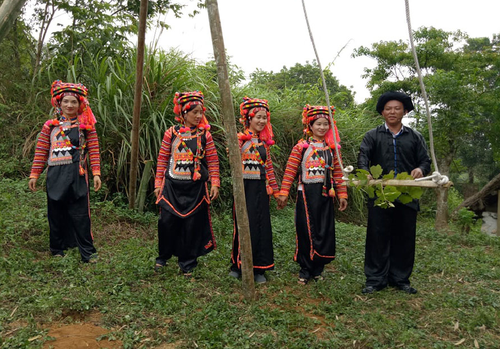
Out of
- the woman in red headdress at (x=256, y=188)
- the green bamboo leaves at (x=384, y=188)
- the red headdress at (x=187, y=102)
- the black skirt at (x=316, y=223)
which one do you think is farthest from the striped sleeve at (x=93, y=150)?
the green bamboo leaves at (x=384, y=188)

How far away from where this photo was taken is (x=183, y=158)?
382cm

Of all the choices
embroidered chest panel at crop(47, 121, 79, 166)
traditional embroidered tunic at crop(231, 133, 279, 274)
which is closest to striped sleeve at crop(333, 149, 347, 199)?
traditional embroidered tunic at crop(231, 133, 279, 274)

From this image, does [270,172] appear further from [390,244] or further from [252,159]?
[390,244]

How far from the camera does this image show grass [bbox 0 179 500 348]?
2723 mm

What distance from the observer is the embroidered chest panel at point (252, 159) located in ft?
12.7

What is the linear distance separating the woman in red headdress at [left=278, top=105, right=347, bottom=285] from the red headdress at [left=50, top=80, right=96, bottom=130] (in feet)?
6.87

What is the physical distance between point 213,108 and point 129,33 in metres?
2.21

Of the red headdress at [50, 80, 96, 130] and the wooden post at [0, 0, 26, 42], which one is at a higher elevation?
the wooden post at [0, 0, 26, 42]

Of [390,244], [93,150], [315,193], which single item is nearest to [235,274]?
[315,193]

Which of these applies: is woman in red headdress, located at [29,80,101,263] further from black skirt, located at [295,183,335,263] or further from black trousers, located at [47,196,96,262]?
black skirt, located at [295,183,335,263]

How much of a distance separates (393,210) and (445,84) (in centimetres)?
592

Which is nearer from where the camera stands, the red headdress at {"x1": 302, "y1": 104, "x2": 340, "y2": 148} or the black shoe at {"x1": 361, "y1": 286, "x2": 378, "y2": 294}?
the black shoe at {"x1": 361, "y1": 286, "x2": 378, "y2": 294}

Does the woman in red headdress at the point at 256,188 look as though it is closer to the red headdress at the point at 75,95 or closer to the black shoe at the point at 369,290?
the black shoe at the point at 369,290

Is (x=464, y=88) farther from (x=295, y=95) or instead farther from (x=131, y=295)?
(x=131, y=295)
